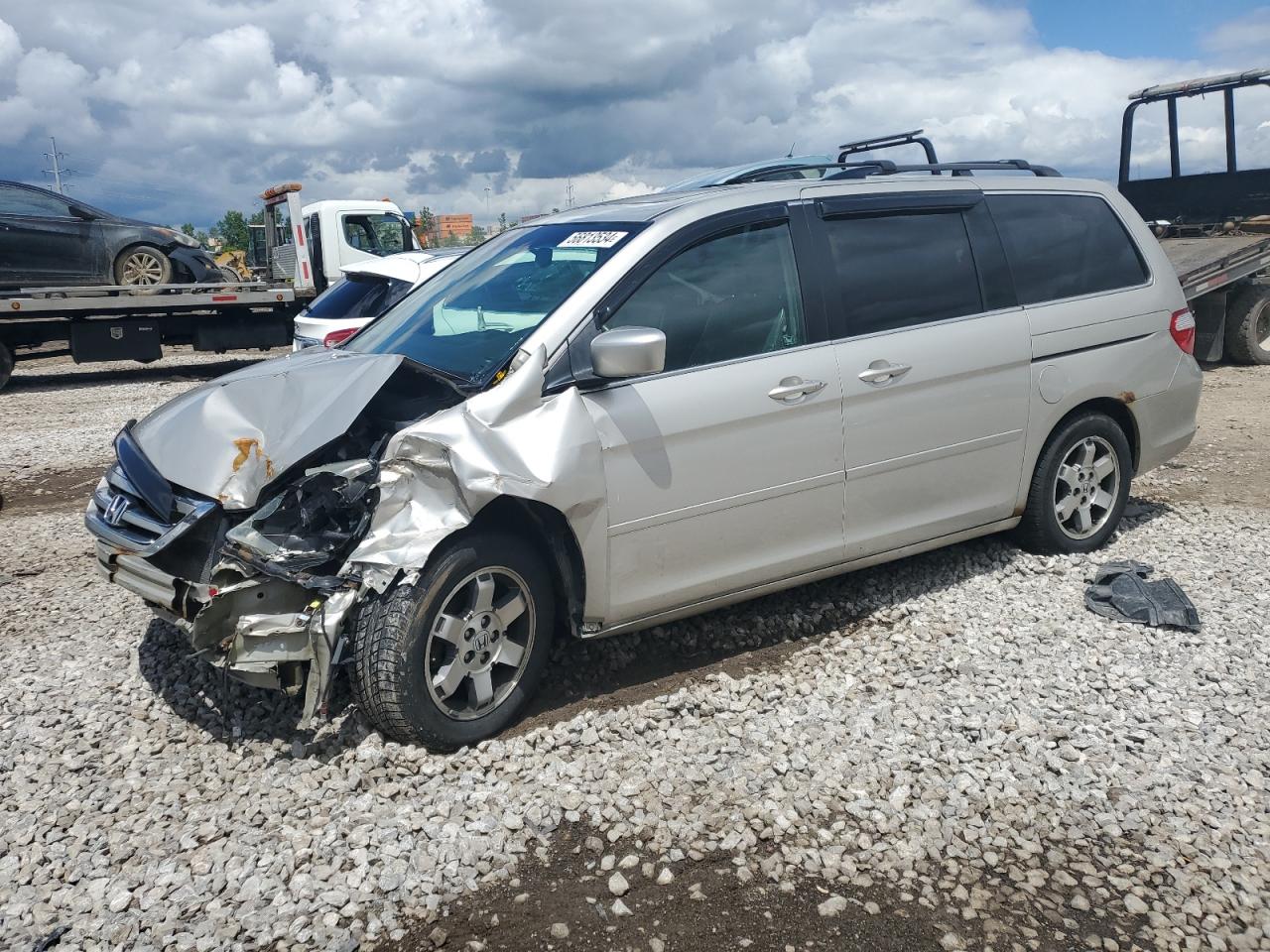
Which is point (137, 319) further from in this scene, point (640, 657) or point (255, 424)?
point (640, 657)

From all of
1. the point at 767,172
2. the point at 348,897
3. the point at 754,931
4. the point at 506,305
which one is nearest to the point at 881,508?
the point at 506,305

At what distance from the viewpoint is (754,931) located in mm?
2852

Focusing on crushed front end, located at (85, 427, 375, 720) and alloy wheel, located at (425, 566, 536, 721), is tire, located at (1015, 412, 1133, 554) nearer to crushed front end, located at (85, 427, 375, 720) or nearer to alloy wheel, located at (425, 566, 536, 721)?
alloy wheel, located at (425, 566, 536, 721)

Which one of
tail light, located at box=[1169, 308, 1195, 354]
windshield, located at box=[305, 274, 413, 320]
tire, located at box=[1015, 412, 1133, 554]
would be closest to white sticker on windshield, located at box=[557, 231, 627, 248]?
tire, located at box=[1015, 412, 1133, 554]

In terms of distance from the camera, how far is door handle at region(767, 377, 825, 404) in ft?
13.6

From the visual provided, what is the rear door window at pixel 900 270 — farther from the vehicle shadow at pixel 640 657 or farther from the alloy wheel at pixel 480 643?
the alloy wheel at pixel 480 643

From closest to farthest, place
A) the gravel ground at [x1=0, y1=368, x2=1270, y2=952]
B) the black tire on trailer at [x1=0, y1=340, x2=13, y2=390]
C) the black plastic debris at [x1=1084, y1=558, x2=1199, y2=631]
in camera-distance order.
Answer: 1. the gravel ground at [x1=0, y1=368, x2=1270, y2=952]
2. the black plastic debris at [x1=1084, y1=558, x2=1199, y2=631]
3. the black tire on trailer at [x1=0, y1=340, x2=13, y2=390]

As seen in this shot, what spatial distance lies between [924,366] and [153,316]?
13.4m

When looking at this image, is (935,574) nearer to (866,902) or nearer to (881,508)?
(881,508)

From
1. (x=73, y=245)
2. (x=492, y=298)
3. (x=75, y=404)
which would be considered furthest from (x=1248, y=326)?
(x=73, y=245)

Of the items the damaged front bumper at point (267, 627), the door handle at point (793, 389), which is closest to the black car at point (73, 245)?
the damaged front bumper at point (267, 627)

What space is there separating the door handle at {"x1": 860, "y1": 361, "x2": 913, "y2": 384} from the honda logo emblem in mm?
3015

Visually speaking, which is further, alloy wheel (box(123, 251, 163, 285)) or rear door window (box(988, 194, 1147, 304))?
alloy wheel (box(123, 251, 163, 285))

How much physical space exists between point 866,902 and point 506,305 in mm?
2682
